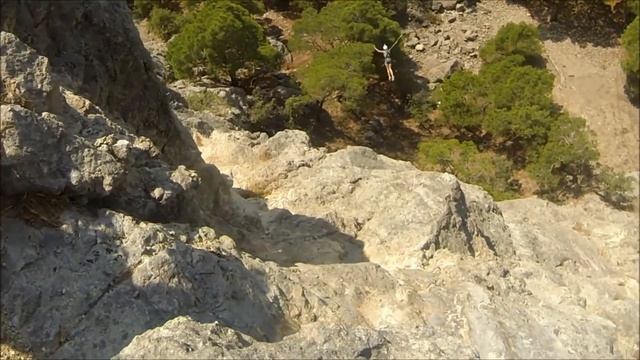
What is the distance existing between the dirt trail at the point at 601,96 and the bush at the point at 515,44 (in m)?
1.76

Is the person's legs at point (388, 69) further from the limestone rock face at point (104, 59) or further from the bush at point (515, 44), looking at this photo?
the limestone rock face at point (104, 59)

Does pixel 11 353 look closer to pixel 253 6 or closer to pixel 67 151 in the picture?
pixel 67 151

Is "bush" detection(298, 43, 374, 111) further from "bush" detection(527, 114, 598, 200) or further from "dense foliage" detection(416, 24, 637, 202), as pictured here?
"bush" detection(527, 114, 598, 200)

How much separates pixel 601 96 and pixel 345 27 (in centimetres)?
1014

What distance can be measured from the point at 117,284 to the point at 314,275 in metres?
2.35

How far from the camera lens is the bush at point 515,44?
2514 cm

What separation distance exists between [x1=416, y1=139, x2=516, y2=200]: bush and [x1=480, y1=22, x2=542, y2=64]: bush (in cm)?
580

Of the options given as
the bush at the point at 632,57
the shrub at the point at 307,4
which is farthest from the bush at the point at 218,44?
the bush at the point at 632,57

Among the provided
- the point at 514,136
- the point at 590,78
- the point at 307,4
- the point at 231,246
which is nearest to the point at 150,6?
the point at 307,4

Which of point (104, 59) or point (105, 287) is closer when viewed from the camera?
point (105, 287)

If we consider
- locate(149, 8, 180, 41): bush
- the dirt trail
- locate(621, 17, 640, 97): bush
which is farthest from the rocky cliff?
locate(149, 8, 180, 41): bush

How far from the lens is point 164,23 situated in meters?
26.6

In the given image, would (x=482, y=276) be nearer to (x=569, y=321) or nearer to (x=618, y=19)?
(x=569, y=321)


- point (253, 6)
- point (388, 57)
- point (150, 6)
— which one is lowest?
point (150, 6)
